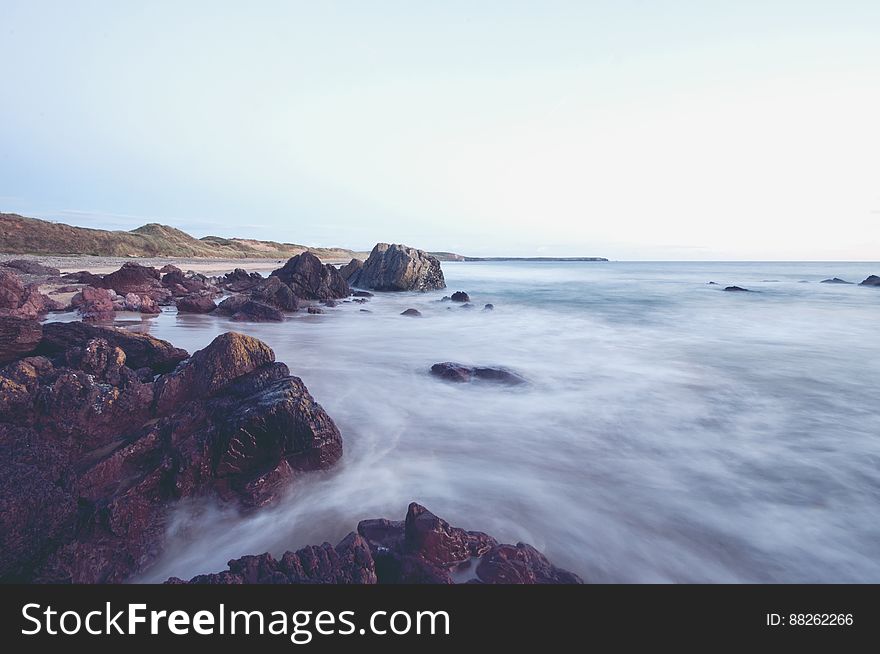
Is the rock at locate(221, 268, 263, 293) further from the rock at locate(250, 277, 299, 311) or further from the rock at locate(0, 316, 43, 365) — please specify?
the rock at locate(0, 316, 43, 365)

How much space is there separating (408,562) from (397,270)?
86.9ft

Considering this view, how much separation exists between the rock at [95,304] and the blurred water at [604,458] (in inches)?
54.9

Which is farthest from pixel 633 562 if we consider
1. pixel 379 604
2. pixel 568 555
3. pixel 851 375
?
pixel 851 375

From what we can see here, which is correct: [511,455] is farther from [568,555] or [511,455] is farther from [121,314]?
[121,314]

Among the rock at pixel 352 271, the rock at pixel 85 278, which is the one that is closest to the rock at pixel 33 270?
the rock at pixel 85 278

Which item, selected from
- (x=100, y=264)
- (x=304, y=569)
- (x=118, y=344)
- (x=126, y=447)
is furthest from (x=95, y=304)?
(x=100, y=264)

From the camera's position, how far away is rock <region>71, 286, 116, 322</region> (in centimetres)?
1171

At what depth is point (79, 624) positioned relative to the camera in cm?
220

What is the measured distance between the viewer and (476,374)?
8.16 metres

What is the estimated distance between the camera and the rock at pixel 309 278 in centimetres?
2055

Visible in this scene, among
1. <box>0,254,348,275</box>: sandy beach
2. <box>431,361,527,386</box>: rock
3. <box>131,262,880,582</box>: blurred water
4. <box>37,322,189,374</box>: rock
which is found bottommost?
<box>131,262,880,582</box>: blurred water

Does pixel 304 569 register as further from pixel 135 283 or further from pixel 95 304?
pixel 135 283

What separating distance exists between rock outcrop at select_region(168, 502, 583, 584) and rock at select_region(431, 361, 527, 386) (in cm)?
476

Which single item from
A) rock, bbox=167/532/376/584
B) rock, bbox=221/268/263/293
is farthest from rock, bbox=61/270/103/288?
rock, bbox=167/532/376/584
